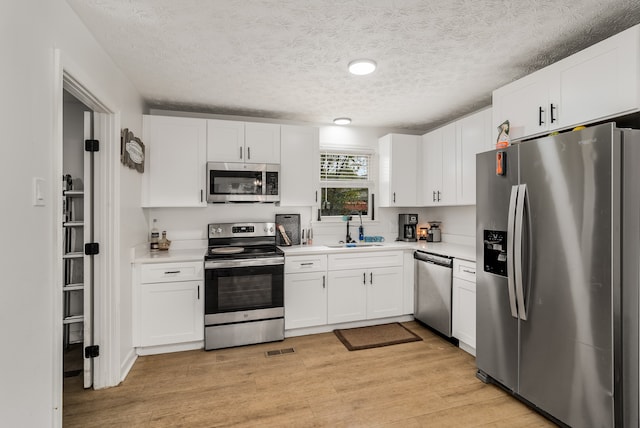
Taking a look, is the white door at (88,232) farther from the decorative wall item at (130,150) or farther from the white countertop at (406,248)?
the white countertop at (406,248)

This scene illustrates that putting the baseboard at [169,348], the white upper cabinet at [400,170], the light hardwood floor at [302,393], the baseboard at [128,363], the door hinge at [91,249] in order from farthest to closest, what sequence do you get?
the white upper cabinet at [400,170] → the baseboard at [169,348] → the baseboard at [128,363] → the door hinge at [91,249] → the light hardwood floor at [302,393]

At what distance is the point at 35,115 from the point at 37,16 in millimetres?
465

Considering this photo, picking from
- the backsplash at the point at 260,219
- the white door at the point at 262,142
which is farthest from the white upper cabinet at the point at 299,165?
the backsplash at the point at 260,219

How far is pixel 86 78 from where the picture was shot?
1971mm

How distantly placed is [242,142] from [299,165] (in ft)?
2.25

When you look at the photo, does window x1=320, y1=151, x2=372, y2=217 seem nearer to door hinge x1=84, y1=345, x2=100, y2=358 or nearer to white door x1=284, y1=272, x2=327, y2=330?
white door x1=284, y1=272, x2=327, y2=330

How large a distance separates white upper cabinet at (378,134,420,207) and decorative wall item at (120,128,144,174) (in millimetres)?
2772

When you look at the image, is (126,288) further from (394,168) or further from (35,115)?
(394,168)

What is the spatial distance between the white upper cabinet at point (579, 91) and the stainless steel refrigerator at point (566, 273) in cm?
32

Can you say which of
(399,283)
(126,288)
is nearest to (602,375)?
(399,283)

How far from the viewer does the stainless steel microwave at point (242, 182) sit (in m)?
3.43

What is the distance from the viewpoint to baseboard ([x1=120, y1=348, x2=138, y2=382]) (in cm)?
258

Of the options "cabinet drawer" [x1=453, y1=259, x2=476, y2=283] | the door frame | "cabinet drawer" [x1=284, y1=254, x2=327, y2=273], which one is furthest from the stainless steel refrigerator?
the door frame

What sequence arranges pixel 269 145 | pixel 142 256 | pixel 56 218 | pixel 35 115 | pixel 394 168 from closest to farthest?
pixel 35 115 < pixel 56 218 < pixel 142 256 < pixel 269 145 < pixel 394 168
